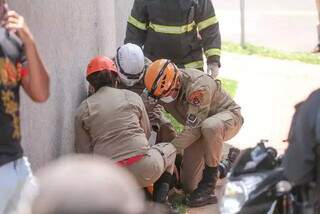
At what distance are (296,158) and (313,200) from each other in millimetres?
226

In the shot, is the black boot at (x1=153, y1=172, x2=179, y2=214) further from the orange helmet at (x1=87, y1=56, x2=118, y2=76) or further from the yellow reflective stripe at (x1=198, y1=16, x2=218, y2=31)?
the yellow reflective stripe at (x1=198, y1=16, x2=218, y2=31)

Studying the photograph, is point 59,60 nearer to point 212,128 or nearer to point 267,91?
point 212,128

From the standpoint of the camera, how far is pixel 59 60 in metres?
6.18

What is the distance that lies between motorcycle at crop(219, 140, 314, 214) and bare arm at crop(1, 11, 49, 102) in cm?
96

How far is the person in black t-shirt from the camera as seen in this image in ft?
12.7

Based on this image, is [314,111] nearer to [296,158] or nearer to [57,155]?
[296,158]

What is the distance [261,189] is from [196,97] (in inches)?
112

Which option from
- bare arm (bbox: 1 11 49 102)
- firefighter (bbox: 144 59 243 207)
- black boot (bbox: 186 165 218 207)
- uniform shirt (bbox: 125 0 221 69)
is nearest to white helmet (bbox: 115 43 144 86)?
firefighter (bbox: 144 59 243 207)

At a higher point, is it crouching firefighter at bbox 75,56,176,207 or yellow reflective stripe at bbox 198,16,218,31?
yellow reflective stripe at bbox 198,16,218,31

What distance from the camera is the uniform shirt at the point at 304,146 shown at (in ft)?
12.7

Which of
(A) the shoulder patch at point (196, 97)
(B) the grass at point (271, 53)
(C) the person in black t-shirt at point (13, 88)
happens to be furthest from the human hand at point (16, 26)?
(B) the grass at point (271, 53)

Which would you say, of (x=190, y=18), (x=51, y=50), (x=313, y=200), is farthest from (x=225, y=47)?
(x=313, y=200)

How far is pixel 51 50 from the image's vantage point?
19.3 feet

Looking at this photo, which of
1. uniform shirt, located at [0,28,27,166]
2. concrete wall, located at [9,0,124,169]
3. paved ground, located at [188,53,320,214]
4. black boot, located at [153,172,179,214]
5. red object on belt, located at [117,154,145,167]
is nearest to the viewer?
uniform shirt, located at [0,28,27,166]
